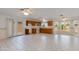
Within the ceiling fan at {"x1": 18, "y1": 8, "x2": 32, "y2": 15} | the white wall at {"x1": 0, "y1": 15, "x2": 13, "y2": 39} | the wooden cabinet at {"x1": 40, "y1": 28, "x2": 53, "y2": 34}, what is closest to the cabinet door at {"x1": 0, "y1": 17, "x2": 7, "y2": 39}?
the white wall at {"x1": 0, "y1": 15, "x2": 13, "y2": 39}

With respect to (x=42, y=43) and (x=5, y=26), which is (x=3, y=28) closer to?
(x=5, y=26)

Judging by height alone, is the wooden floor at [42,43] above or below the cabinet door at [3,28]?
below

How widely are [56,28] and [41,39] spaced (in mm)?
227

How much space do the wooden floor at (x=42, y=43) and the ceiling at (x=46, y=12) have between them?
0.86ft

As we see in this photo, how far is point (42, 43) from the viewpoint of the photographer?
1.48m

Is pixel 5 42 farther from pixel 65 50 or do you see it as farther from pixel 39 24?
pixel 65 50

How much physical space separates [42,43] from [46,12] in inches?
14.6

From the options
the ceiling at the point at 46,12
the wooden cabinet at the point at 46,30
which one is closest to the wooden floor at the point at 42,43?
the wooden cabinet at the point at 46,30

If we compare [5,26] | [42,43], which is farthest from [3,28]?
[42,43]

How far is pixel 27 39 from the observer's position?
1.49 meters

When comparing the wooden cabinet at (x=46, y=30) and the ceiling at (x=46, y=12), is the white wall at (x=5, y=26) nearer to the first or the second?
the ceiling at (x=46, y=12)

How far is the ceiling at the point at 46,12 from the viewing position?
4.67 feet

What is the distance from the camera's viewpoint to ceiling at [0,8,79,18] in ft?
4.67
